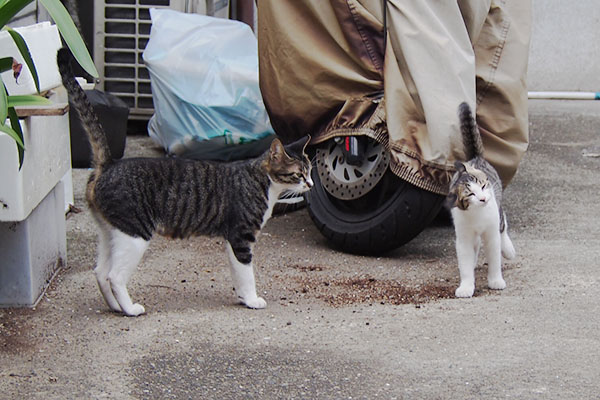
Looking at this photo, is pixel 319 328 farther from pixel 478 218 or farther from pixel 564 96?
pixel 564 96

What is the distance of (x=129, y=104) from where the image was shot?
777cm

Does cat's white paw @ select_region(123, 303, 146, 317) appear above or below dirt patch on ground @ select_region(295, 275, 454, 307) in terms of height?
above

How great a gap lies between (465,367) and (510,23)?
245 cm

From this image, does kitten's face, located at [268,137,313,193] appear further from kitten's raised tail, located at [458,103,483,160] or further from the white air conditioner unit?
the white air conditioner unit

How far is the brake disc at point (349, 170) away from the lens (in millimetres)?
4938

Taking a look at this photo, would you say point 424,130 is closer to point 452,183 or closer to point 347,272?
point 452,183

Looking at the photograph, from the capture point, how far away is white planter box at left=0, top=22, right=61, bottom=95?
13.8ft

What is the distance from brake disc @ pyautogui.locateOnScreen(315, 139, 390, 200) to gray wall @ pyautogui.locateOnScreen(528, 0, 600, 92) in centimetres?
546

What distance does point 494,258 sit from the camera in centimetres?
427

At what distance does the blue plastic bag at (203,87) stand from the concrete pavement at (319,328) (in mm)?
1328

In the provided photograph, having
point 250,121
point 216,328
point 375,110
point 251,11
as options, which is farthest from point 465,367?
point 251,11

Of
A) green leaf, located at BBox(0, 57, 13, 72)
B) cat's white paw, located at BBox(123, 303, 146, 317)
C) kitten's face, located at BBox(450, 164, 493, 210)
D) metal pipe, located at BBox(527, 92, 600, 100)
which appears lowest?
metal pipe, located at BBox(527, 92, 600, 100)

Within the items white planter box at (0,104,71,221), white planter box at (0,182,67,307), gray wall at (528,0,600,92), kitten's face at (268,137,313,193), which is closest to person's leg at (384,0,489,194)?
kitten's face at (268,137,313,193)

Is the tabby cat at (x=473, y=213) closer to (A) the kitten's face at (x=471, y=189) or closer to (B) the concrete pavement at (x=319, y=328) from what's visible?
(A) the kitten's face at (x=471, y=189)
